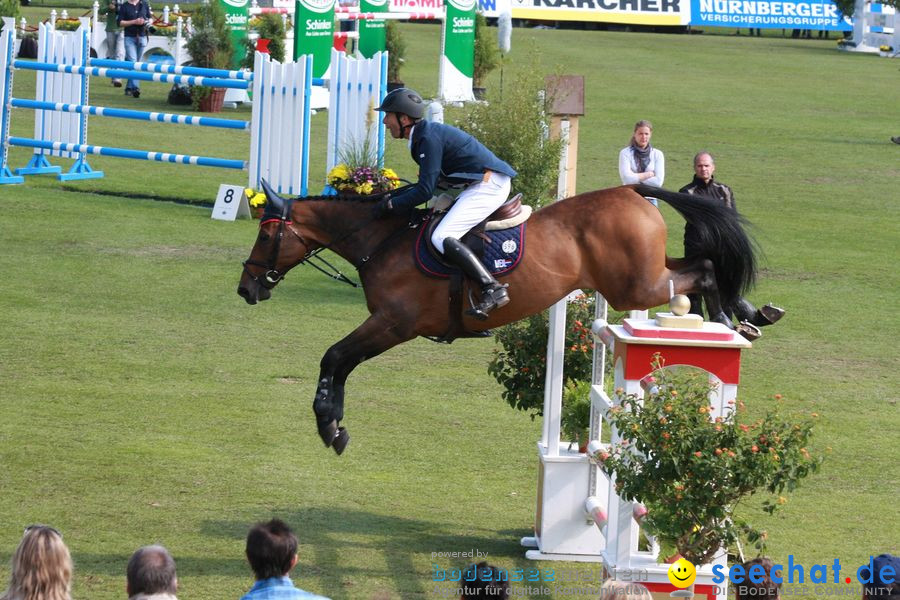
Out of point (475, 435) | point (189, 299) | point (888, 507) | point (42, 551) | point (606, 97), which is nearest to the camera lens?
point (42, 551)

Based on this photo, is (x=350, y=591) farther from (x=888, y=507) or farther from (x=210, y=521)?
(x=888, y=507)

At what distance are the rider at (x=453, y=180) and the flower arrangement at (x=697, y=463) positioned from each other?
46.0 inches

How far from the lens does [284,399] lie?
9.25 metres

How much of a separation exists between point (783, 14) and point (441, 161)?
1614 inches

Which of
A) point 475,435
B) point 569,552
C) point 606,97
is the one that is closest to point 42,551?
point 569,552

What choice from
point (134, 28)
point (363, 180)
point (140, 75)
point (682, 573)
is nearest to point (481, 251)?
point (682, 573)

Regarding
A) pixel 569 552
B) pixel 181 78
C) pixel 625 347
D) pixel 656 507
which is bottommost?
pixel 569 552

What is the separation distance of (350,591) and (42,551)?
2.44 meters

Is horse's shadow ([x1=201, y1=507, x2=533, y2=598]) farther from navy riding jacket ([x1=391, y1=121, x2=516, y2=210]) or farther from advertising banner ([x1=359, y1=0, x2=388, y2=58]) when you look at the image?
advertising banner ([x1=359, y1=0, x2=388, y2=58])

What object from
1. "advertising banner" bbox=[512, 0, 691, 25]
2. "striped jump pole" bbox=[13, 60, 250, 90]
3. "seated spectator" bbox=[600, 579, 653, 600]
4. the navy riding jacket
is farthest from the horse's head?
"advertising banner" bbox=[512, 0, 691, 25]

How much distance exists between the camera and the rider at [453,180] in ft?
21.2

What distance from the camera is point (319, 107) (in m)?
24.1

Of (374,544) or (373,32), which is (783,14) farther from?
(374,544)

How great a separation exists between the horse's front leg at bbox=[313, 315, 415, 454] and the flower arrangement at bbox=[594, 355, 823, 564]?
1.44 m
